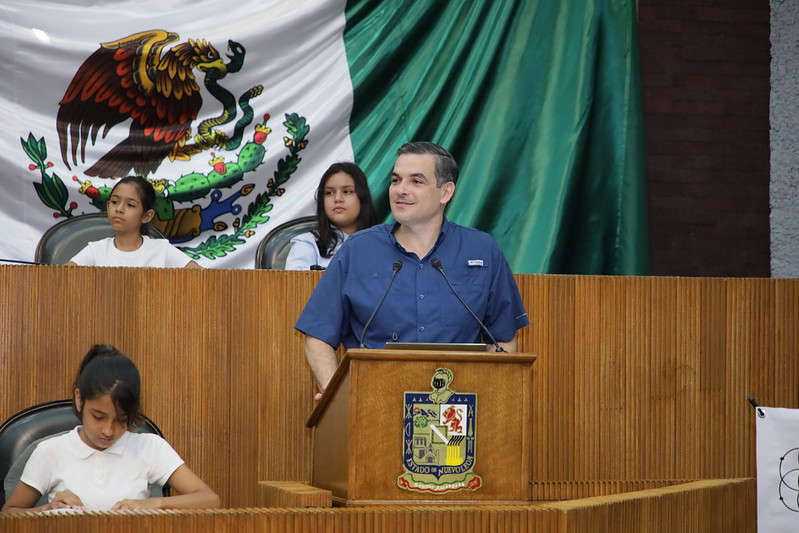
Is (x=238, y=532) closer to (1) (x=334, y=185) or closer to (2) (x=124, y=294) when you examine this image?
(2) (x=124, y=294)

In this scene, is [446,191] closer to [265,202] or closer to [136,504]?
[136,504]

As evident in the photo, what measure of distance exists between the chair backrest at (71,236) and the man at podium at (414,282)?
1.41 meters

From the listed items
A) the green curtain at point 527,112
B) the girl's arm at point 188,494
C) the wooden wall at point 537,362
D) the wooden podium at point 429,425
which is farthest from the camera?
the green curtain at point 527,112

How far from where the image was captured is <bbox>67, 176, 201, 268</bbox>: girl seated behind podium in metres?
4.14

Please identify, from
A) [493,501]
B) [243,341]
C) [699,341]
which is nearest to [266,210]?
[243,341]

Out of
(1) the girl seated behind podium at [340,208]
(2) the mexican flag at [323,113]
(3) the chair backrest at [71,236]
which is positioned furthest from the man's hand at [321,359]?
(2) the mexican flag at [323,113]

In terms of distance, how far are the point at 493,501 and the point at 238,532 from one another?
0.60 m

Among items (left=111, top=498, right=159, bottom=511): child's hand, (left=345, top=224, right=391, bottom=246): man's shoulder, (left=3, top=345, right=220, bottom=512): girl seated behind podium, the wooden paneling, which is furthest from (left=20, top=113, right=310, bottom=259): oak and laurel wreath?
the wooden paneling

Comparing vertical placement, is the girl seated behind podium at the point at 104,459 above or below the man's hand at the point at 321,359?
→ below

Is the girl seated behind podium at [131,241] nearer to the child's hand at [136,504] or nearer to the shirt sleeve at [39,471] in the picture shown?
the shirt sleeve at [39,471]

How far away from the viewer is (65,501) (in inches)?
102

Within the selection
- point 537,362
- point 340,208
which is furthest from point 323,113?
point 537,362

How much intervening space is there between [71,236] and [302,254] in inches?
36.2

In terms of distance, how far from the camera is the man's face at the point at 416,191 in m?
3.12
